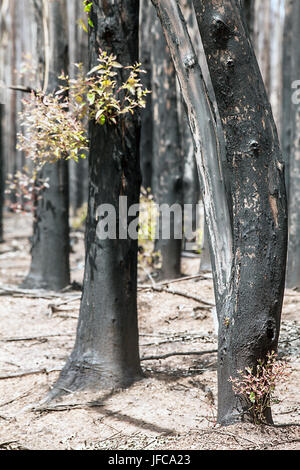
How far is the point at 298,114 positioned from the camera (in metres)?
7.22

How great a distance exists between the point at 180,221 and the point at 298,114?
256 centimetres

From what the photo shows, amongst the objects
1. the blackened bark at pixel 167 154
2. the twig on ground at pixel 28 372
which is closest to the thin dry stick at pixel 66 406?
the twig on ground at pixel 28 372

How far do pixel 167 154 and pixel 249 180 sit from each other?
19.3 feet

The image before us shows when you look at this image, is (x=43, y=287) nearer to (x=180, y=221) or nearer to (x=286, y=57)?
(x=180, y=221)

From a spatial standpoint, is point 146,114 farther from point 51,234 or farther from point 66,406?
point 66,406

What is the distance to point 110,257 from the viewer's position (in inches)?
169

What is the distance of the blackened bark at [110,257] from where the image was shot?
4.17m

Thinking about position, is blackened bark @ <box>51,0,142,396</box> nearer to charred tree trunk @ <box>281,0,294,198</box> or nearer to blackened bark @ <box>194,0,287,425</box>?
blackened bark @ <box>194,0,287,425</box>

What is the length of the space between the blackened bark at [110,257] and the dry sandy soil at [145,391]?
21 cm

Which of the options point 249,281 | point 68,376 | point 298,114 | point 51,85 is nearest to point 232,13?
point 249,281

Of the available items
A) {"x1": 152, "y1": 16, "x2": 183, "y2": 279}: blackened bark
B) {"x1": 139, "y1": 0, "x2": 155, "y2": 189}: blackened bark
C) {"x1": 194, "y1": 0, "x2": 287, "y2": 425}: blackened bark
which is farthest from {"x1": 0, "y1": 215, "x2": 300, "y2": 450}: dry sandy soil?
{"x1": 139, "y1": 0, "x2": 155, "y2": 189}: blackened bark

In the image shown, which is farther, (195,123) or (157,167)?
(157,167)

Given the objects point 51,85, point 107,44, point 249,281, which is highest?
point 51,85

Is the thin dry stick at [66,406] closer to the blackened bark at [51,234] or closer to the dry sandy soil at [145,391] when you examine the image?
the dry sandy soil at [145,391]
